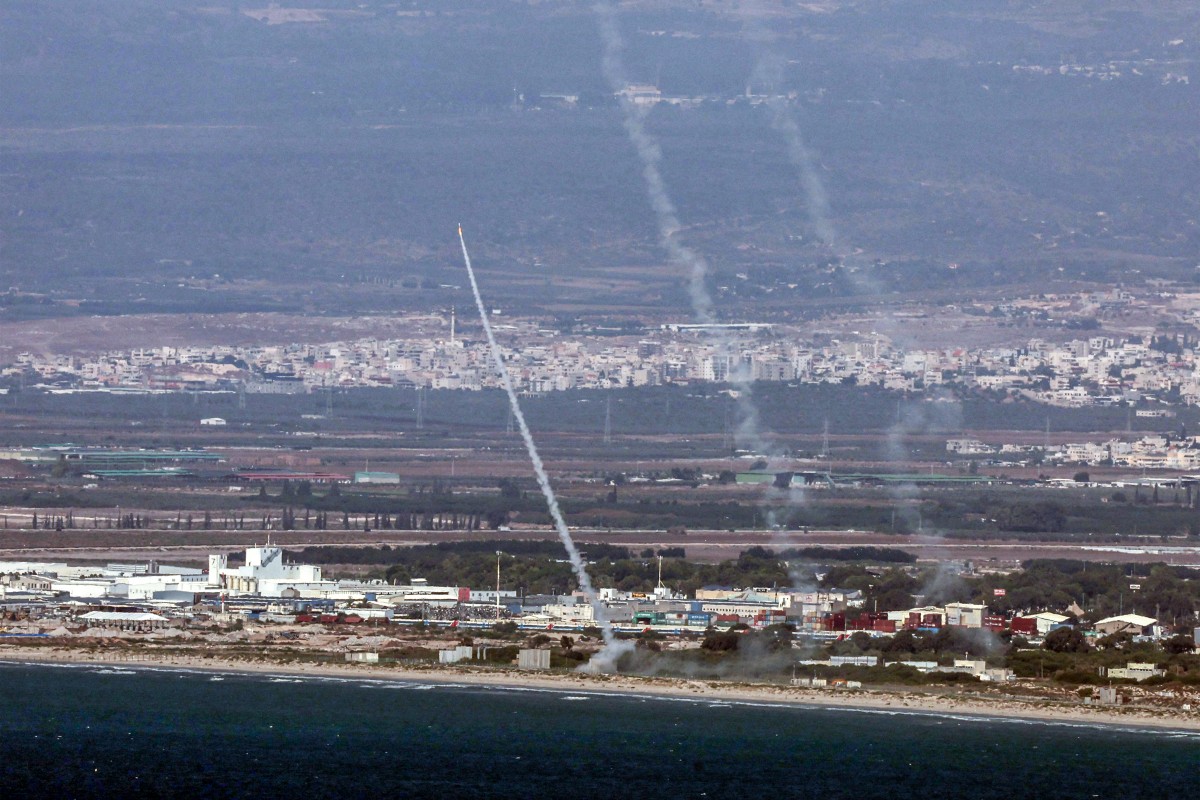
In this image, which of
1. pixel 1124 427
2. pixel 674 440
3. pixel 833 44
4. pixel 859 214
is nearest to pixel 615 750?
pixel 674 440

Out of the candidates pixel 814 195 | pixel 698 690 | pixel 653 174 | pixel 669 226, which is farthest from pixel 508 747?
pixel 814 195

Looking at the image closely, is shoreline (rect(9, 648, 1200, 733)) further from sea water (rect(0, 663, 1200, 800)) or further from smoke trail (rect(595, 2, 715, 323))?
smoke trail (rect(595, 2, 715, 323))

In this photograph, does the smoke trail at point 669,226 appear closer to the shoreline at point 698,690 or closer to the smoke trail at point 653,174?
the smoke trail at point 653,174

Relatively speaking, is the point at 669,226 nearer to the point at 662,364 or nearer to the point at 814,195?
the point at 814,195

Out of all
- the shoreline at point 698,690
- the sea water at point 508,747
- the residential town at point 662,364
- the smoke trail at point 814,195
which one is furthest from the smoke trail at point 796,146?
the sea water at point 508,747

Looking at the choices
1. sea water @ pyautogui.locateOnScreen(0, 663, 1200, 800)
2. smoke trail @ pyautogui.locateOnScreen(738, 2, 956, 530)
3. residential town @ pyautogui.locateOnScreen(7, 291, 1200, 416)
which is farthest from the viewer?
residential town @ pyautogui.locateOnScreen(7, 291, 1200, 416)

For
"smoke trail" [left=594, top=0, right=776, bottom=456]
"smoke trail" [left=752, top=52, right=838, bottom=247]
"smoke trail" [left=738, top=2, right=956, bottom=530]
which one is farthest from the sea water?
"smoke trail" [left=752, top=52, right=838, bottom=247]
